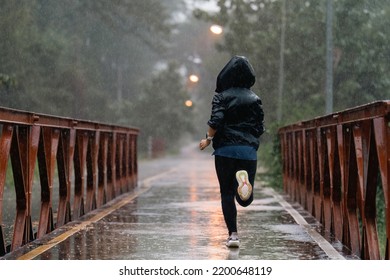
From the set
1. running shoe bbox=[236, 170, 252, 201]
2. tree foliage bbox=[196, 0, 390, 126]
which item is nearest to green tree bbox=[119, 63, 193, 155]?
tree foliage bbox=[196, 0, 390, 126]

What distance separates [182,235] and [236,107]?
1660 millimetres

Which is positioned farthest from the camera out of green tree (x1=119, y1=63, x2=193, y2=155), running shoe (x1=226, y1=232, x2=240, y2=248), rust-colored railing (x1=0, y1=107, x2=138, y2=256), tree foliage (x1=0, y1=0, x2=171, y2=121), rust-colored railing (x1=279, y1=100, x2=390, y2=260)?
green tree (x1=119, y1=63, x2=193, y2=155)

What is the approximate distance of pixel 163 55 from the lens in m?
53.8

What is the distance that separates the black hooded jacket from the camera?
8.19 meters

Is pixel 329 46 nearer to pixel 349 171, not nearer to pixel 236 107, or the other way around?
pixel 236 107

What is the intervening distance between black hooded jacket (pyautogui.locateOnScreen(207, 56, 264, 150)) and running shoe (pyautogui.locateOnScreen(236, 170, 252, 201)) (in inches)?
13.1

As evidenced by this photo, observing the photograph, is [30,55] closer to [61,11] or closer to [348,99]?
[61,11]

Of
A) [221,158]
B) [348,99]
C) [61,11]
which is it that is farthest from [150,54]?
[221,158]

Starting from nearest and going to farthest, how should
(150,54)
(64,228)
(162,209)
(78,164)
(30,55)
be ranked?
(64,228), (78,164), (162,209), (30,55), (150,54)

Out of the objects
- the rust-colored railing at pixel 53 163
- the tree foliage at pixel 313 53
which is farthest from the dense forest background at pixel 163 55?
the rust-colored railing at pixel 53 163

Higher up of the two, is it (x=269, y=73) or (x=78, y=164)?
(x=269, y=73)

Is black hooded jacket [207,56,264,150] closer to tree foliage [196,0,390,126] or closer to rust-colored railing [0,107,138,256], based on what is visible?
rust-colored railing [0,107,138,256]

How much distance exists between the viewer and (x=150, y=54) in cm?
6338
